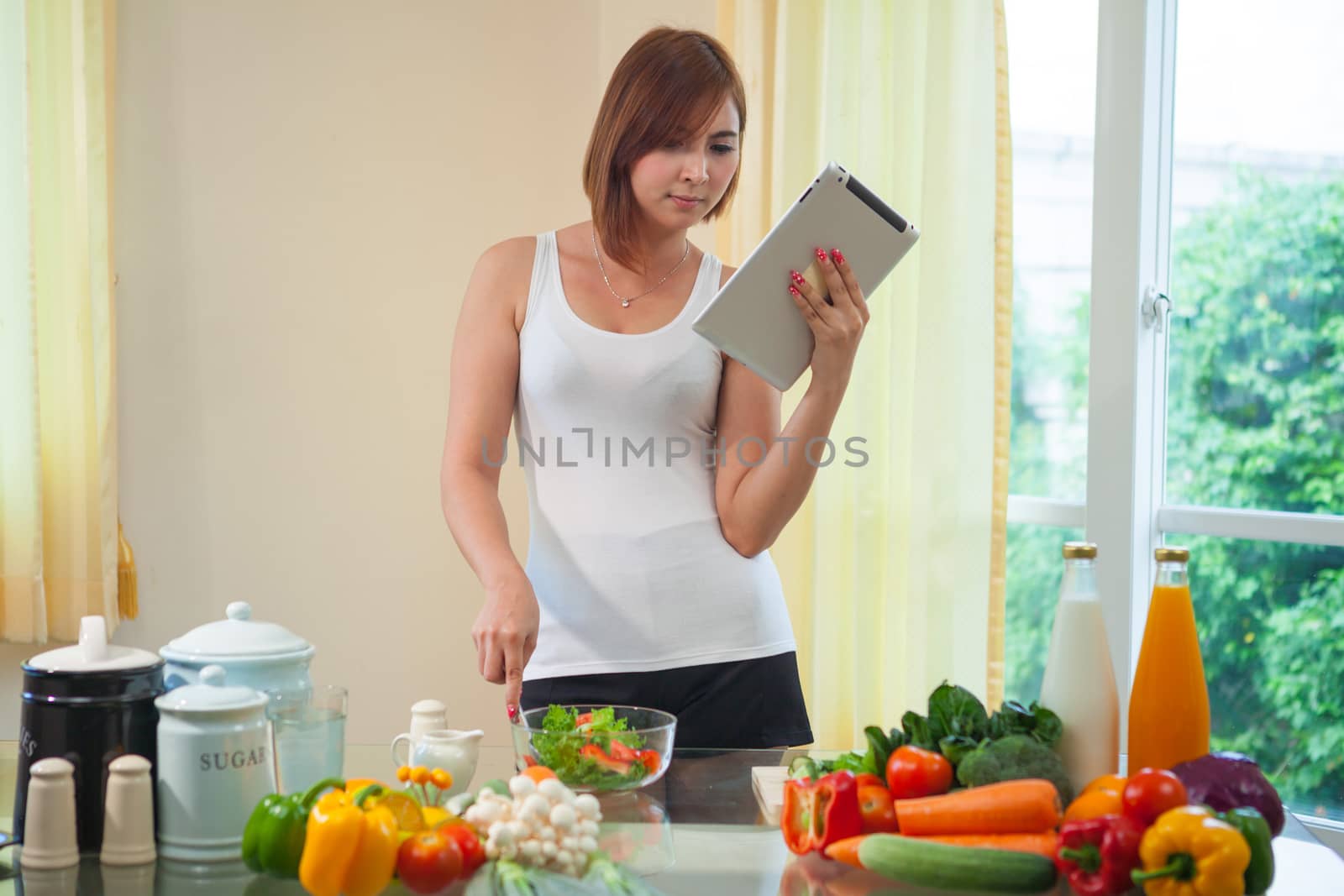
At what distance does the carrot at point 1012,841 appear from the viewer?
89 cm

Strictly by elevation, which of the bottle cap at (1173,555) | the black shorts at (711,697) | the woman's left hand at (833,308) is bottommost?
the black shorts at (711,697)

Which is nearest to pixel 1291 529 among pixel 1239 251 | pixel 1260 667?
pixel 1260 667

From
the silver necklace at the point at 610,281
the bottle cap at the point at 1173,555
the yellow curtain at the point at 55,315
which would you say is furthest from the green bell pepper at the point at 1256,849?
the yellow curtain at the point at 55,315

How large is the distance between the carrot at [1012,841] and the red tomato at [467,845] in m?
0.32

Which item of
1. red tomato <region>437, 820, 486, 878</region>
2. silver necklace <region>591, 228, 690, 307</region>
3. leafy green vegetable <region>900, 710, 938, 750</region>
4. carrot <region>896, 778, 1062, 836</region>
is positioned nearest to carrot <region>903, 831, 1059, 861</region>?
carrot <region>896, 778, 1062, 836</region>

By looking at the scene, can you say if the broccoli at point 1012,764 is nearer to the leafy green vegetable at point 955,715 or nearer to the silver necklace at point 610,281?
the leafy green vegetable at point 955,715

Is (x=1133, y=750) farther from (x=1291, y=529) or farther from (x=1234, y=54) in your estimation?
(x=1234, y=54)

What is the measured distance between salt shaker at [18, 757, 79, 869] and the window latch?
2117 millimetres

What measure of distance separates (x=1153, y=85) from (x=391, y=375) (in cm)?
177

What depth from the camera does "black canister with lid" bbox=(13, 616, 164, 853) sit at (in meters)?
0.95

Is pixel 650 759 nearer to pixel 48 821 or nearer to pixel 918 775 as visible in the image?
pixel 918 775

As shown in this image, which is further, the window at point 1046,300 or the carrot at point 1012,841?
the window at point 1046,300

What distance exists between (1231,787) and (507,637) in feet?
2.38

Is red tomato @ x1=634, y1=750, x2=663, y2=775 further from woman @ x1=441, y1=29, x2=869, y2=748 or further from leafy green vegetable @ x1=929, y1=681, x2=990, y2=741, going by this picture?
woman @ x1=441, y1=29, x2=869, y2=748
